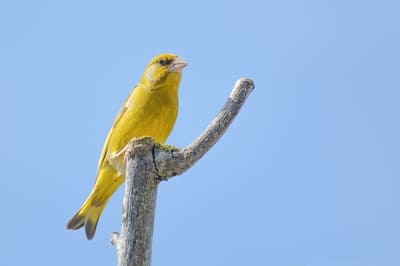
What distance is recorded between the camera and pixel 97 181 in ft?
16.5

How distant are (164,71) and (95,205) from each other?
4.32 ft

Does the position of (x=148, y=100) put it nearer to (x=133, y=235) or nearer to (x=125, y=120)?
(x=125, y=120)

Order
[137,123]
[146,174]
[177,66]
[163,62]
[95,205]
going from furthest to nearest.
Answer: [95,205] → [163,62] → [177,66] → [137,123] → [146,174]

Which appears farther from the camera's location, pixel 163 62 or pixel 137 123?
pixel 163 62

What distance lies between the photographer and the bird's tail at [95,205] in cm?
496

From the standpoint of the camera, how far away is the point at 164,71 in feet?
16.1

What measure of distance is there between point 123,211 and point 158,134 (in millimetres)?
1929

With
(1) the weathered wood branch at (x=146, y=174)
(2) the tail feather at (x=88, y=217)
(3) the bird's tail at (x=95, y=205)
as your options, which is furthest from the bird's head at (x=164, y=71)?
(1) the weathered wood branch at (x=146, y=174)

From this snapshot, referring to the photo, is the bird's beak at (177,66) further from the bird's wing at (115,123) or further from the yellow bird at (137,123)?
the bird's wing at (115,123)

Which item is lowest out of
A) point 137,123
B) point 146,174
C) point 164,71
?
point 146,174

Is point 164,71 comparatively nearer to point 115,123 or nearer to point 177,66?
point 177,66

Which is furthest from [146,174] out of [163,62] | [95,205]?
[95,205]

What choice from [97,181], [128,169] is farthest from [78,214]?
[128,169]

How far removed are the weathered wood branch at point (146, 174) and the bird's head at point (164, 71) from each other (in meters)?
1.91
